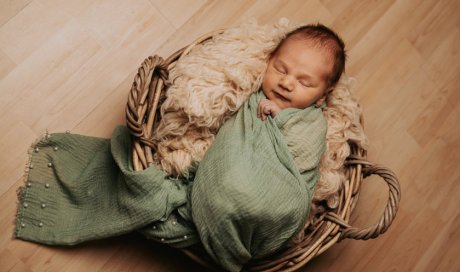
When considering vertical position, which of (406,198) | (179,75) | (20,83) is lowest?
(406,198)

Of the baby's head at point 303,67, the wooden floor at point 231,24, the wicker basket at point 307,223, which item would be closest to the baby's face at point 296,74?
the baby's head at point 303,67

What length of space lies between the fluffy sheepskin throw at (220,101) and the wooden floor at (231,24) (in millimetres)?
234

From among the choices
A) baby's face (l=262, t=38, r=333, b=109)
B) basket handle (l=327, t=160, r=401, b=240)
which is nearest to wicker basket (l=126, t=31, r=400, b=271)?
basket handle (l=327, t=160, r=401, b=240)

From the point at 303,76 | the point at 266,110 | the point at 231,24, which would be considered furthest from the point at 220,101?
the point at 231,24

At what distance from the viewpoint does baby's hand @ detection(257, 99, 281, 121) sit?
1.10m

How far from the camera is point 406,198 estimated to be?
147 centimetres

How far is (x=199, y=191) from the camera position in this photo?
3.19 feet

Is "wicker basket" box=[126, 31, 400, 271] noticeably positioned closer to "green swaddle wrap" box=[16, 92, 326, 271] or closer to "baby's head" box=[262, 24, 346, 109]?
"green swaddle wrap" box=[16, 92, 326, 271]

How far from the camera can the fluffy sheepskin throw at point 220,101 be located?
40.7 inches

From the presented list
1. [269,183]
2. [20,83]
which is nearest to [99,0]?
[20,83]

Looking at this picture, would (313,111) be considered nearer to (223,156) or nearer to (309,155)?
(309,155)

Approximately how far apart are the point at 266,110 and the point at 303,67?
5.6 inches

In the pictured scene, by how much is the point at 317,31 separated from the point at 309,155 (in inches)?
12.8

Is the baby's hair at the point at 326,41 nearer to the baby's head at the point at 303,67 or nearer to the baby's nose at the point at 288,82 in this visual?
the baby's head at the point at 303,67
